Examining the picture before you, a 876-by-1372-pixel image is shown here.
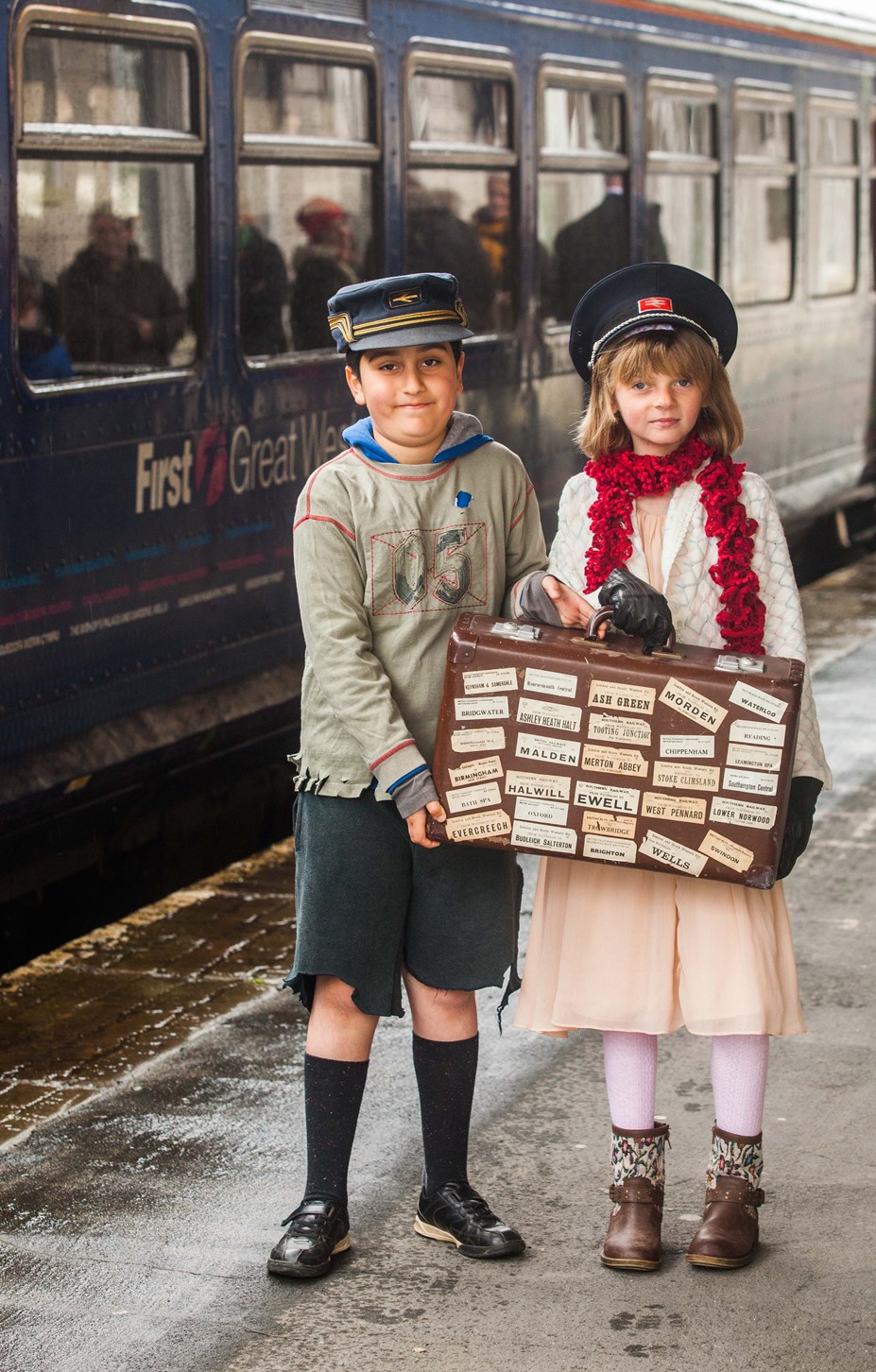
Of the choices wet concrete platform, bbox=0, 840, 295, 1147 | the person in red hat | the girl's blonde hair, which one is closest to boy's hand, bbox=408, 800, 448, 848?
the girl's blonde hair

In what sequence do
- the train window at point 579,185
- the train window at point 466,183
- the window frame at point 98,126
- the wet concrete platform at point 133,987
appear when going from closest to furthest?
the wet concrete platform at point 133,987 < the window frame at point 98,126 < the train window at point 466,183 < the train window at point 579,185

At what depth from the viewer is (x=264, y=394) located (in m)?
6.26

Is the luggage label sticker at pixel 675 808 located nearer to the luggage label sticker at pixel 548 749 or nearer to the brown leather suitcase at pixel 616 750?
the brown leather suitcase at pixel 616 750

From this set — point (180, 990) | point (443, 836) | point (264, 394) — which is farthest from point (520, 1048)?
point (264, 394)

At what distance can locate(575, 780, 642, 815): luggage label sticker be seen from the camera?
324 centimetres

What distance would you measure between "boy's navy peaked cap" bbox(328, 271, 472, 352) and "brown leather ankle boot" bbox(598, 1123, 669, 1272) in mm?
1394

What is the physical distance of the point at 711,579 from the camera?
3.39 metres

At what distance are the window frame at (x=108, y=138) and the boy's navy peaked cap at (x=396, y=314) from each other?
1945mm

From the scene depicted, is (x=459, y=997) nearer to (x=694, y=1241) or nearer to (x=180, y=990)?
(x=694, y=1241)

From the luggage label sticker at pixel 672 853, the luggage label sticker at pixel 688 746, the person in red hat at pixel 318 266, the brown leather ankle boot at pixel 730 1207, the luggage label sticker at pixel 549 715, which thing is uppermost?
the person in red hat at pixel 318 266

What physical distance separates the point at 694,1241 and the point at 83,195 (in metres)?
3.27

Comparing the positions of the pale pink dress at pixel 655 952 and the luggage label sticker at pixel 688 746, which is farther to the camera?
the pale pink dress at pixel 655 952

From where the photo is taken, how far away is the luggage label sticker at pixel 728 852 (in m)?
3.22

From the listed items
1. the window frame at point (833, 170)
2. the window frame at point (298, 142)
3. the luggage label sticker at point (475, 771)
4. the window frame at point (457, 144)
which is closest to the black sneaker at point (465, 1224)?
the luggage label sticker at point (475, 771)
